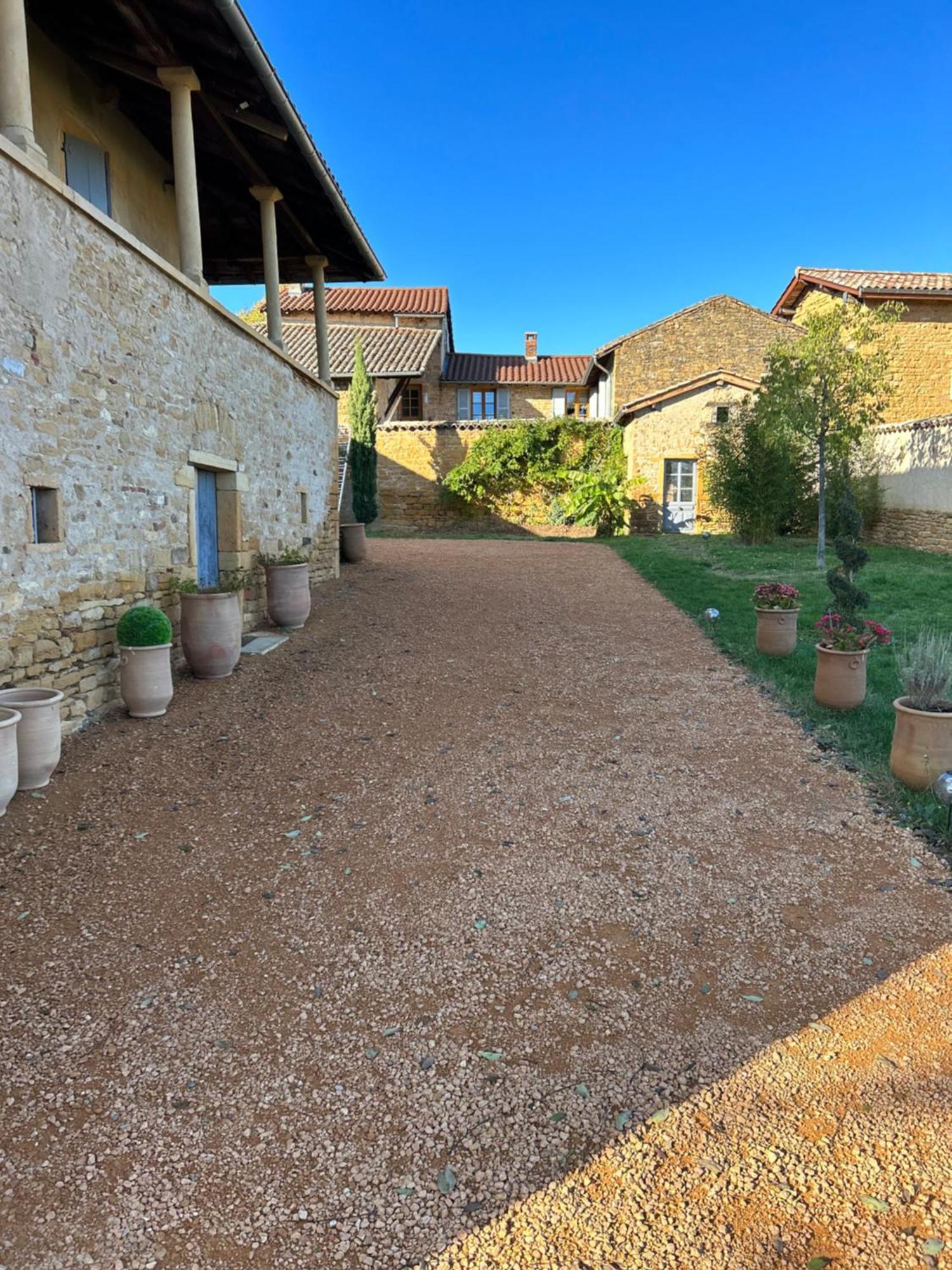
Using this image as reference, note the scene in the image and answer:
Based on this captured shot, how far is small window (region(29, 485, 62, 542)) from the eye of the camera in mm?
4914

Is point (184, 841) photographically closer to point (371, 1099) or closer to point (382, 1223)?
point (371, 1099)

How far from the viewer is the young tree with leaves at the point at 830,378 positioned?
523 inches

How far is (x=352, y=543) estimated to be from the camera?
45.7ft

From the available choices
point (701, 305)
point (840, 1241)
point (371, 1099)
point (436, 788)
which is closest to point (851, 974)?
point (840, 1241)

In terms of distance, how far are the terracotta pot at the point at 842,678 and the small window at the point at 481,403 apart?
2556 centimetres

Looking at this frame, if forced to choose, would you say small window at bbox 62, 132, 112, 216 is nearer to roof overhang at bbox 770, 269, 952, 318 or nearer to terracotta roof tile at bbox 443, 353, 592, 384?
roof overhang at bbox 770, 269, 952, 318

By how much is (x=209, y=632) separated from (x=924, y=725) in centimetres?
535

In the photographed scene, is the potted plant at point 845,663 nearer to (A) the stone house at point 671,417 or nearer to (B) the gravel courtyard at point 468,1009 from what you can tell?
(B) the gravel courtyard at point 468,1009

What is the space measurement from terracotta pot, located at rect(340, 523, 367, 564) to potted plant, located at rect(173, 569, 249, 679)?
288 inches

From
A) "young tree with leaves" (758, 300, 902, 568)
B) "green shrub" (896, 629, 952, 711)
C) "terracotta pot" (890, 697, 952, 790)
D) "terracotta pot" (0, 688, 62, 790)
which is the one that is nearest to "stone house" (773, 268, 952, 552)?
Answer: "young tree with leaves" (758, 300, 902, 568)

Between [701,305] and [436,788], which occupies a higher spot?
[701,305]

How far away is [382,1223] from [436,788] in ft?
8.72

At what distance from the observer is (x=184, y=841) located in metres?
3.87

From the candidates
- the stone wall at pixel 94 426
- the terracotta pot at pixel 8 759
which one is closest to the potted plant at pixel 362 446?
→ the stone wall at pixel 94 426
